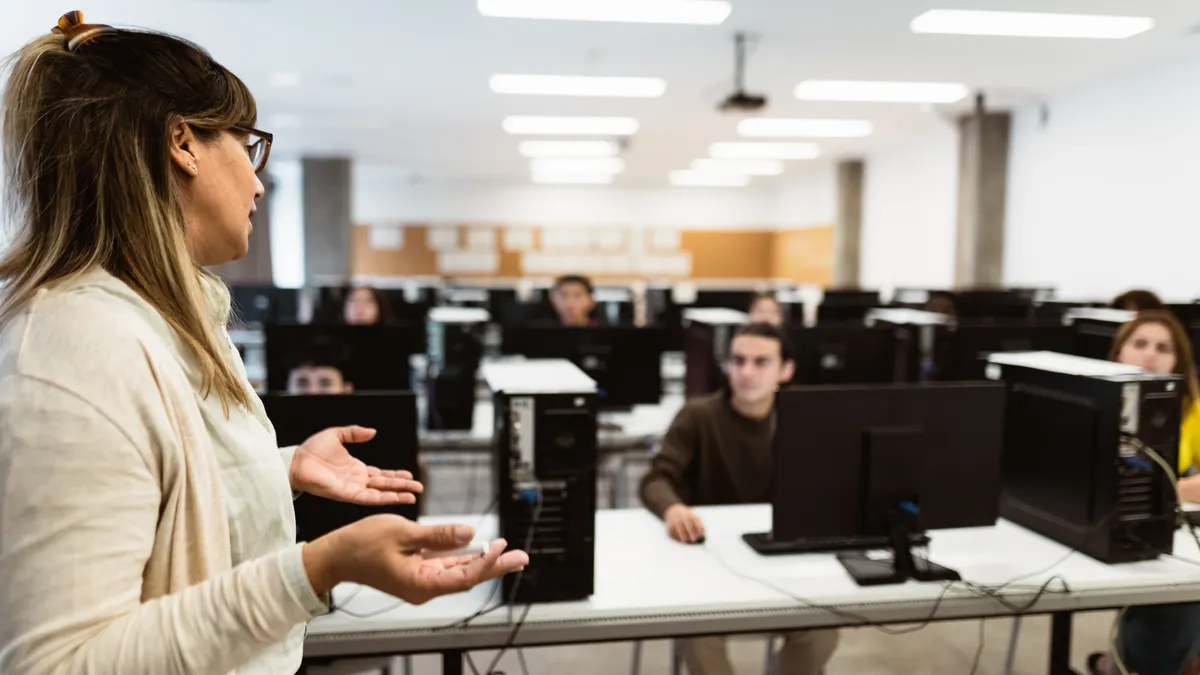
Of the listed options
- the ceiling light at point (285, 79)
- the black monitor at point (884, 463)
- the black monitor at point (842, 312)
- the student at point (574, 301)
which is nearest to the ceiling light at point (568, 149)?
the ceiling light at point (285, 79)

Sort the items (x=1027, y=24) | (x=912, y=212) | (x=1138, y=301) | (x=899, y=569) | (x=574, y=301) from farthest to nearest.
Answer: (x=912, y=212)
(x=574, y=301)
(x=1027, y=24)
(x=1138, y=301)
(x=899, y=569)

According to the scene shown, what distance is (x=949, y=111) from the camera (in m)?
7.75

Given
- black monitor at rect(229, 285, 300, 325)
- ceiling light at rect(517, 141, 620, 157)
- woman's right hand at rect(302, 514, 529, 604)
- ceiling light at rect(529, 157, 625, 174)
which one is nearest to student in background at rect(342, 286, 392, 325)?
black monitor at rect(229, 285, 300, 325)

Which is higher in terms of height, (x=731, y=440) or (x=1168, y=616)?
(x=731, y=440)

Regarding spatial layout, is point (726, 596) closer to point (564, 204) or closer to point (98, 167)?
point (98, 167)

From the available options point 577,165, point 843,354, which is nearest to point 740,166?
point 577,165

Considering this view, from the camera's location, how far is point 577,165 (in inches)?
445

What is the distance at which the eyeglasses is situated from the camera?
3.01 ft

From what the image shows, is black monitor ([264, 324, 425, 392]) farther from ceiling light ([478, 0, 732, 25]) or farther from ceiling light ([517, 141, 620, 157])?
ceiling light ([517, 141, 620, 157])

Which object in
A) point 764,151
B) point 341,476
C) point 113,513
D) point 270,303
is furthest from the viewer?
point 764,151

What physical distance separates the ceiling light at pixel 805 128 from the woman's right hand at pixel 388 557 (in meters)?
7.57

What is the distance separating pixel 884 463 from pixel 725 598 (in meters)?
0.49

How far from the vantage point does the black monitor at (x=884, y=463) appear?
5.80 feet

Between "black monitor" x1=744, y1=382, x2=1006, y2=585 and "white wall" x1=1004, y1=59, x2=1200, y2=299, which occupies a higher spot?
"white wall" x1=1004, y1=59, x2=1200, y2=299
